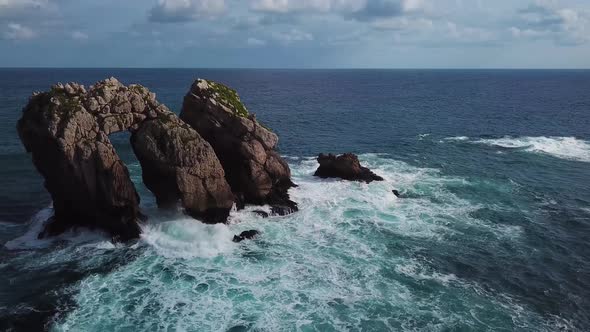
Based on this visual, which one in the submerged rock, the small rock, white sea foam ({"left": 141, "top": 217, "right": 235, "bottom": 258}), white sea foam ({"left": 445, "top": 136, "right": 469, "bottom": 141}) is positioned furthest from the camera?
white sea foam ({"left": 445, "top": 136, "right": 469, "bottom": 141})

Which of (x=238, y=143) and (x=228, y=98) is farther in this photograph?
(x=228, y=98)

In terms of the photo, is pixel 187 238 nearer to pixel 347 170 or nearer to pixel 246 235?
pixel 246 235

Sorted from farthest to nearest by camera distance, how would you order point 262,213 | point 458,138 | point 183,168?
point 458,138 → point 262,213 → point 183,168

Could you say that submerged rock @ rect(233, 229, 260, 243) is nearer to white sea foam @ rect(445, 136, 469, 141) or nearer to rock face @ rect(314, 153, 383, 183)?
rock face @ rect(314, 153, 383, 183)

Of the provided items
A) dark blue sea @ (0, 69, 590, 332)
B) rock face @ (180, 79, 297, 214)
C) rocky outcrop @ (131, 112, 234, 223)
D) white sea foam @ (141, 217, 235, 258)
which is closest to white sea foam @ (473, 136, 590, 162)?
dark blue sea @ (0, 69, 590, 332)

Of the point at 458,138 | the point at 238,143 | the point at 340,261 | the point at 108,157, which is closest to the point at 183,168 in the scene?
the point at 108,157

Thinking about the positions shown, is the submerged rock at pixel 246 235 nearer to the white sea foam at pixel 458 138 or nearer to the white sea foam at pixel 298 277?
the white sea foam at pixel 298 277
